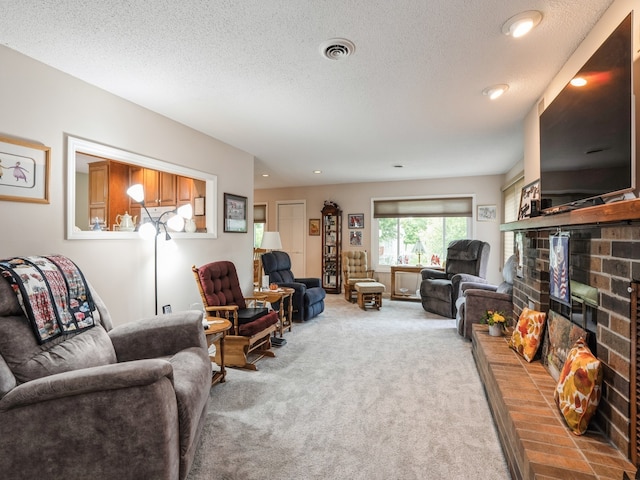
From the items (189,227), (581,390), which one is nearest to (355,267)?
(189,227)

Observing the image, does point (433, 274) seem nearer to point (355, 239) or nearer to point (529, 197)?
point (355, 239)

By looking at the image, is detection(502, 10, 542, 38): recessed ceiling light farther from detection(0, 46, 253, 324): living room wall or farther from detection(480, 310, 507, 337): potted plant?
detection(0, 46, 253, 324): living room wall

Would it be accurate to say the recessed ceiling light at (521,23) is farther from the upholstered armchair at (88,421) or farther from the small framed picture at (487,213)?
the small framed picture at (487,213)

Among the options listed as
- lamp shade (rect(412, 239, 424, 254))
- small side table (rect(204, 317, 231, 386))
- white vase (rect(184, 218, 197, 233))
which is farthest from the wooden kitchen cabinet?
lamp shade (rect(412, 239, 424, 254))

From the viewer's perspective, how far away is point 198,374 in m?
1.80

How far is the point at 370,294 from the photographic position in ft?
18.3

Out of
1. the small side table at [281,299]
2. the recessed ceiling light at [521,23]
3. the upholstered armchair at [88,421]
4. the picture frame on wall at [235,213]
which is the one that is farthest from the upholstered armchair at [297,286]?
the recessed ceiling light at [521,23]

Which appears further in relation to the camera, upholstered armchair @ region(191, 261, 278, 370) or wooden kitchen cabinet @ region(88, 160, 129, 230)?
wooden kitchen cabinet @ region(88, 160, 129, 230)

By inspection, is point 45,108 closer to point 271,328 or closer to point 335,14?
point 335,14

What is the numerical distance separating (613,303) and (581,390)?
0.43 m

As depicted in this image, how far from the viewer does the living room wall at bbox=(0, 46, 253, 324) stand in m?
2.04

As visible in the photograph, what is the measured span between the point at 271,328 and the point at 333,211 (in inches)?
155

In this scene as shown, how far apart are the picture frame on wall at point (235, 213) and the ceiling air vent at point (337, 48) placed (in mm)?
2407

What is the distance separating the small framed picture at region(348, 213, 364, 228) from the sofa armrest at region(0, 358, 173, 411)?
580 centimetres
